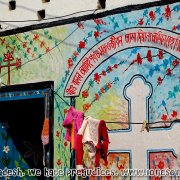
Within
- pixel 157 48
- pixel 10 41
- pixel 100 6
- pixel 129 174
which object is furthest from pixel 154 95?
pixel 10 41

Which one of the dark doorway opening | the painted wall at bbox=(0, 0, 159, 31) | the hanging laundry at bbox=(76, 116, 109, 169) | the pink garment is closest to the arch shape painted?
the painted wall at bbox=(0, 0, 159, 31)

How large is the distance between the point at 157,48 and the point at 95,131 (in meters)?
1.55

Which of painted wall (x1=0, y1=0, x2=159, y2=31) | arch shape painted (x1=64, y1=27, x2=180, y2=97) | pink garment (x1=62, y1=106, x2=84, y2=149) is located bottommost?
pink garment (x1=62, y1=106, x2=84, y2=149)

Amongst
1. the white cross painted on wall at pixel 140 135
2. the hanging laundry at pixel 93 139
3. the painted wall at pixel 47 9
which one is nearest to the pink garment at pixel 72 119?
the hanging laundry at pixel 93 139

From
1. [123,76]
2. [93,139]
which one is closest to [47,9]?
[123,76]

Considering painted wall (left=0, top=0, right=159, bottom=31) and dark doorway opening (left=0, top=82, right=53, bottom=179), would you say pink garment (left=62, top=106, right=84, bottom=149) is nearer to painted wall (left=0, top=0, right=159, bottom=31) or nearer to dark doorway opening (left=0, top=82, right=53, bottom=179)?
dark doorway opening (left=0, top=82, right=53, bottom=179)

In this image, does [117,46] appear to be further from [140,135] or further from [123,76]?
[140,135]

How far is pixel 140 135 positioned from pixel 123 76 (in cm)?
97

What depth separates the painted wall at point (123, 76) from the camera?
28.4 feet

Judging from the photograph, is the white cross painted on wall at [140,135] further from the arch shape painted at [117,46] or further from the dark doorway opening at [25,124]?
the dark doorway opening at [25,124]

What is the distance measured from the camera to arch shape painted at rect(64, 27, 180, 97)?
343 inches

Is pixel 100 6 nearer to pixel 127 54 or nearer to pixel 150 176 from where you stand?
pixel 127 54

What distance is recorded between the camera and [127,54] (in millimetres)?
9125

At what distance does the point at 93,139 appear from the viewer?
8.60 meters
